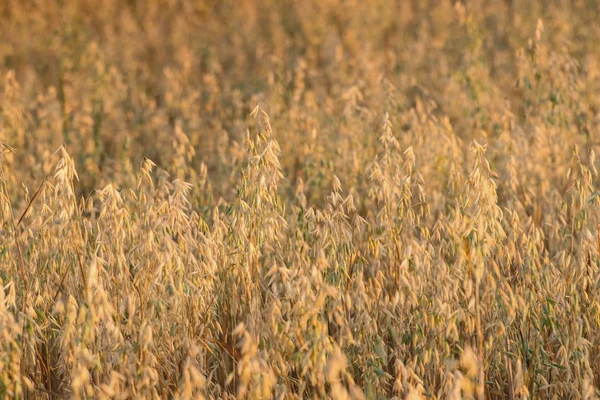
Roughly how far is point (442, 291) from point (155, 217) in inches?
43.7

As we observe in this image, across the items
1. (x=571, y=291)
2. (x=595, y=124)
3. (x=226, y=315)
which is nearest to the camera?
(x=571, y=291)

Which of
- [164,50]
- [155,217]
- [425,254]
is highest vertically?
[155,217]

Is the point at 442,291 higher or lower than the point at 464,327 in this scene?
higher

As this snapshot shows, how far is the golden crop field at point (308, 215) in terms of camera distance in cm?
252

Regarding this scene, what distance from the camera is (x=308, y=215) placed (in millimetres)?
2992

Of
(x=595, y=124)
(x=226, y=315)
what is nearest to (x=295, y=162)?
(x=595, y=124)

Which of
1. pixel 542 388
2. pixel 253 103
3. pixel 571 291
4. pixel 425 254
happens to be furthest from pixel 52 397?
pixel 253 103

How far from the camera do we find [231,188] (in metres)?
4.78

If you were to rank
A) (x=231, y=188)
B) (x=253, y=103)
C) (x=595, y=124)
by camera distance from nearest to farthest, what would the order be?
1. (x=231, y=188)
2. (x=595, y=124)
3. (x=253, y=103)

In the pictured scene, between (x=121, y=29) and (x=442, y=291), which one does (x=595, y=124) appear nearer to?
(x=442, y=291)

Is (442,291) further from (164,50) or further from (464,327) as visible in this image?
(164,50)

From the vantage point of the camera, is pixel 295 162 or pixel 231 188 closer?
pixel 231 188

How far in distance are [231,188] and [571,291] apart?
248 centimetres

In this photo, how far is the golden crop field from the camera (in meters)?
2.52
